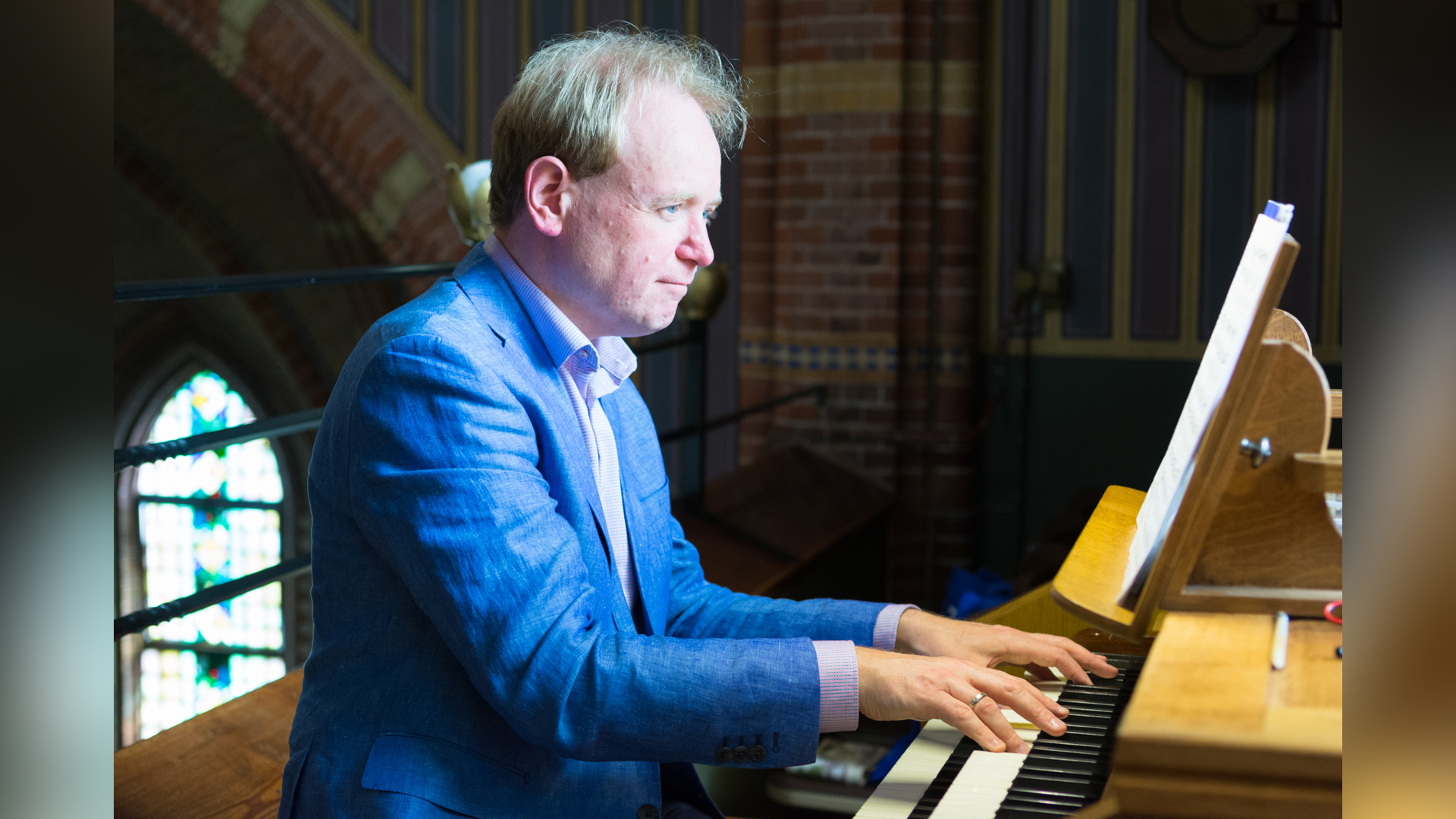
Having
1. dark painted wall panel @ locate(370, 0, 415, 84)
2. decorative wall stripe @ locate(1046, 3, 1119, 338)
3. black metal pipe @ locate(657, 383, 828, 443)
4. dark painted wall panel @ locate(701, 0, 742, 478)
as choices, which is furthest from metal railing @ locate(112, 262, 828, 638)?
dark painted wall panel @ locate(370, 0, 415, 84)

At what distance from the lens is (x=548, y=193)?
3.70 ft

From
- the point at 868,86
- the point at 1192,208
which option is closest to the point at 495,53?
the point at 868,86

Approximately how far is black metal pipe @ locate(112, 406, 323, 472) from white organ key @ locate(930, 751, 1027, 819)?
90 cm

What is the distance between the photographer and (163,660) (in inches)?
258

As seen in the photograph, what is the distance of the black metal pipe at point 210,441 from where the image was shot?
1.60 meters

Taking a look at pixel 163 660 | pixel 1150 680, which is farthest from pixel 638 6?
pixel 1150 680

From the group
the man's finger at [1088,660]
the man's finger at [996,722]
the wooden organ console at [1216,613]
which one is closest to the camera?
the wooden organ console at [1216,613]

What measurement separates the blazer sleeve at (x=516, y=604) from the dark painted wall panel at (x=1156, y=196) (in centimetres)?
373

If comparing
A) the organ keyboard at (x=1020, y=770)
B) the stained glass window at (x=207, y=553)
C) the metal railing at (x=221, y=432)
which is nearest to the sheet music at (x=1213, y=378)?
the organ keyboard at (x=1020, y=770)

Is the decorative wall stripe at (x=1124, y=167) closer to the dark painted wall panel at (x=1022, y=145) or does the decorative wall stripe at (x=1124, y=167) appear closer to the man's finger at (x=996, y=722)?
the dark painted wall panel at (x=1022, y=145)

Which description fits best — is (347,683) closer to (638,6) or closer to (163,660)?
(638,6)

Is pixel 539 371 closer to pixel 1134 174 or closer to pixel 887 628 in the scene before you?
pixel 887 628

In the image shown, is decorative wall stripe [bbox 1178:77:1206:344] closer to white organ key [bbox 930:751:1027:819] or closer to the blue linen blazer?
white organ key [bbox 930:751:1027:819]
